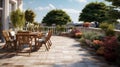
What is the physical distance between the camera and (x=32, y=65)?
6.62 m

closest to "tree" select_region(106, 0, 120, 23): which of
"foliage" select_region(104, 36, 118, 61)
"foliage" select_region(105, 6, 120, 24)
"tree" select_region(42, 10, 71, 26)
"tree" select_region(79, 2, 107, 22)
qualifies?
"foliage" select_region(105, 6, 120, 24)

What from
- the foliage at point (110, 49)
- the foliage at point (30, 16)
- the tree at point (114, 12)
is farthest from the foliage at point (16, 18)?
the foliage at point (110, 49)

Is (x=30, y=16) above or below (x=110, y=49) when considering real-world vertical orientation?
above

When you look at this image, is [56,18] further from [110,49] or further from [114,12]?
[110,49]

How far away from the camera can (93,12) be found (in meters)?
42.2

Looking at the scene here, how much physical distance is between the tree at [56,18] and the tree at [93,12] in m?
5.96

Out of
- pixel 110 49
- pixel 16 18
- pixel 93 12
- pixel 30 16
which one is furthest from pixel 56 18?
pixel 110 49

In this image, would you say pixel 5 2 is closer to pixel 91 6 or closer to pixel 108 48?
pixel 108 48

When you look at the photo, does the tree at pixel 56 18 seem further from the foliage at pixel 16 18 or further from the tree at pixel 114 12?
the tree at pixel 114 12

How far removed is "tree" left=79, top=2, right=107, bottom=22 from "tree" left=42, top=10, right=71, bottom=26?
5.96 metres

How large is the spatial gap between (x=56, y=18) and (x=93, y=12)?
9773 millimetres

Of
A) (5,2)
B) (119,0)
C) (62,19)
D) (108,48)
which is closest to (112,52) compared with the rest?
(108,48)

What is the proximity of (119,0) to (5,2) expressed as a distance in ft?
22.0

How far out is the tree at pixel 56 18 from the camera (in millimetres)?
49031
